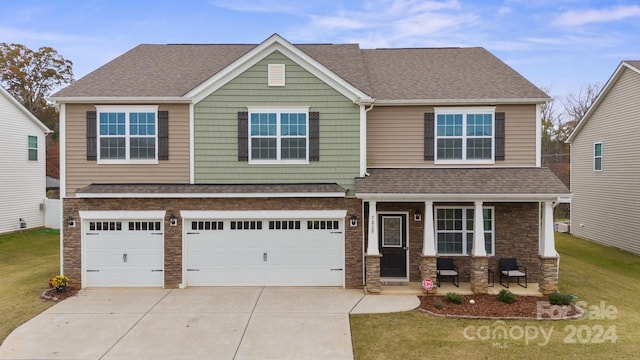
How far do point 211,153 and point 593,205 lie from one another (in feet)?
65.1

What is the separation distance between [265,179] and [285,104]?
2407 mm

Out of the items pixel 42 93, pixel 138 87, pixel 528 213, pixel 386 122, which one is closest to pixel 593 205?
pixel 528 213

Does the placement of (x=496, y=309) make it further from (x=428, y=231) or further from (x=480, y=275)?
(x=428, y=231)

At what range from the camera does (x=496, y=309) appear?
1001 centimetres

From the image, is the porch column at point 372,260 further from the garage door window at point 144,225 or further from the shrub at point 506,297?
the garage door window at point 144,225

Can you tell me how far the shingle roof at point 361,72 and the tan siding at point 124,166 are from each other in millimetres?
642

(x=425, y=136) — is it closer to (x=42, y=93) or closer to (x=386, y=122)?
(x=386, y=122)

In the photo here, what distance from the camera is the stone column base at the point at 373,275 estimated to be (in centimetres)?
1140

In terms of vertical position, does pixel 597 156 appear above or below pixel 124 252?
above

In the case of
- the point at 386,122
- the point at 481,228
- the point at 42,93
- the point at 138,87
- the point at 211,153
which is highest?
the point at 42,93

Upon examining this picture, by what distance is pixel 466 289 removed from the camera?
11703 mm

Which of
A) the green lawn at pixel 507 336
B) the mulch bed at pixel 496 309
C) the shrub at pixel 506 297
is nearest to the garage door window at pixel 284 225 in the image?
the green lawn at pixel 507 336

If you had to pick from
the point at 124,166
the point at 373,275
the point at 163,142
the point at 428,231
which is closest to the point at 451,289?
the point at 428,231

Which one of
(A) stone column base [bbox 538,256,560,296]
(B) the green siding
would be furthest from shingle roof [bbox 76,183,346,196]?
(A) stone column base [bbox 538,256,560,296]
